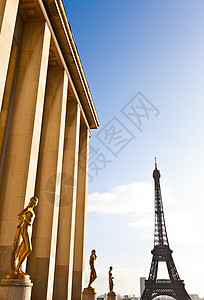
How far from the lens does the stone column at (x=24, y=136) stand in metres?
13.4

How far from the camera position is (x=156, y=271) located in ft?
247

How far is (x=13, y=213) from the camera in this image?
13.4 meters

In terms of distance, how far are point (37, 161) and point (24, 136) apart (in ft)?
11.1

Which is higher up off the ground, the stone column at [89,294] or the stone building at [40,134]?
the stone building at [40,134]

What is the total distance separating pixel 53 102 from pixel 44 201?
24.7ft

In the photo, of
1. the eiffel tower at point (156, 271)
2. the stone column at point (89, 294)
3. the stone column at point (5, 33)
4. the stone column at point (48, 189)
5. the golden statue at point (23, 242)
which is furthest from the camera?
the eiffel tower at point (156, 271)

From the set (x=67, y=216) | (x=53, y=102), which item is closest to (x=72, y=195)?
(x=67, y=216)

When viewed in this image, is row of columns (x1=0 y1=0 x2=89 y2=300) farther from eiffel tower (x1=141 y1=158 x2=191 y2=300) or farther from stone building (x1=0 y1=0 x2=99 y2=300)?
eiffel tower (x1=141 y1=158 x2=191 y2=300)

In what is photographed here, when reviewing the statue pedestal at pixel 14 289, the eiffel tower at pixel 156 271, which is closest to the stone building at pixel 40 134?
the statue pedestal at pixel 14 289

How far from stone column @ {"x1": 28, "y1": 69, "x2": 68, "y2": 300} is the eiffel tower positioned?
61732mm

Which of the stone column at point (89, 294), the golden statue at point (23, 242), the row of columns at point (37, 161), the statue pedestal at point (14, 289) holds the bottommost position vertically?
the stone column at point (89, 294)

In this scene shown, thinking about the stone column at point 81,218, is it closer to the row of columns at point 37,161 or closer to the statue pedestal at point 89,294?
the row of columns at point 37,161

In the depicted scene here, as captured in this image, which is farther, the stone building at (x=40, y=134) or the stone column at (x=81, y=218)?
the stone column at (x=81, y=218)

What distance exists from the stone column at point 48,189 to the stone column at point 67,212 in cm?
356
